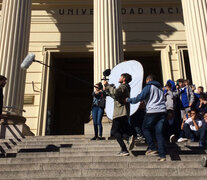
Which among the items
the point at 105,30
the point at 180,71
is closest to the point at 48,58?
the point at 105,30

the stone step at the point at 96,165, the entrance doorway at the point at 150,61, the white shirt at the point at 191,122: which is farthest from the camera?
the entrance doorway at the point at 150,61

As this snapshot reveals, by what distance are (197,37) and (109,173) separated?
871 cm

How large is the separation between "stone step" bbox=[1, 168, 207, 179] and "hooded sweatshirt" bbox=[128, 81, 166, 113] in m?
1.23

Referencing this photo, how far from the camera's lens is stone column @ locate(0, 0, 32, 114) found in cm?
1083

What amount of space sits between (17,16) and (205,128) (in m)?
9.14

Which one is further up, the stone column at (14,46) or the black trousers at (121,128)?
the stone column at (14,46)

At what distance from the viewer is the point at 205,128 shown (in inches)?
287

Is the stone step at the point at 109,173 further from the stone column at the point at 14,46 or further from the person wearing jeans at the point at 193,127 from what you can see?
the stone column at the point at 14,46

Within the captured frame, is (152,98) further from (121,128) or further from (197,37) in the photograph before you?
(197,37)

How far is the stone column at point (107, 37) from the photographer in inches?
440

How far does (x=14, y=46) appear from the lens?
37.4 feet

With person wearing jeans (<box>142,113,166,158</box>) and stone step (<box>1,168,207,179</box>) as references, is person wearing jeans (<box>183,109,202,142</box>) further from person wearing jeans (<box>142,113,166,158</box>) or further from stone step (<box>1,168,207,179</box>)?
stone step (<box>1,168,207,179</box>)

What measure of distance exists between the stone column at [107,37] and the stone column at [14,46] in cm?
319

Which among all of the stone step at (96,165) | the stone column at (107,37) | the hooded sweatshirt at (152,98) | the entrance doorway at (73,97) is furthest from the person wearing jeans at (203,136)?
the entrance doorway at (73,97)
